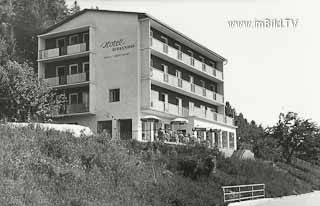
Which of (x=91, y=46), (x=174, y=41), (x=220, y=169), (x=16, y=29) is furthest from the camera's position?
(x=16, y=29)

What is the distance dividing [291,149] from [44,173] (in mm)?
39217

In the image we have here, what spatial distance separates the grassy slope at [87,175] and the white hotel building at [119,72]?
10.9 m

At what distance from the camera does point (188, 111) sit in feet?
137

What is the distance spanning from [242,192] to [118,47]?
16869 mm

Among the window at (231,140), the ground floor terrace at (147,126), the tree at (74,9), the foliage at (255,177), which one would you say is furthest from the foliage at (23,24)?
the foliage at (255,177)

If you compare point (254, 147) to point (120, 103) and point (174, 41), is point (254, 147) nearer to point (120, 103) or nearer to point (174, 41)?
point (174, 41)

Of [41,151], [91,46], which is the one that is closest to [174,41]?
[91,46]

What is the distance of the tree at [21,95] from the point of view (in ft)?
109

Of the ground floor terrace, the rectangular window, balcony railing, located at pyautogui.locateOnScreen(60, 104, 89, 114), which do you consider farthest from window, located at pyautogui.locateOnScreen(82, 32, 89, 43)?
the rectangular window

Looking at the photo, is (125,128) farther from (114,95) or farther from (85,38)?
(85,38)

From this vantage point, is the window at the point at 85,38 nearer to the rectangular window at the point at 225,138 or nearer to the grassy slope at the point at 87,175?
the grassy slope at the point at 87,175

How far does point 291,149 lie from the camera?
169 feet

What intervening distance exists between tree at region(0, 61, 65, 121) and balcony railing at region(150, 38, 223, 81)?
358 inches

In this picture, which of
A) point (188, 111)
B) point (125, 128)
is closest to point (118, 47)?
point (125, 128)
